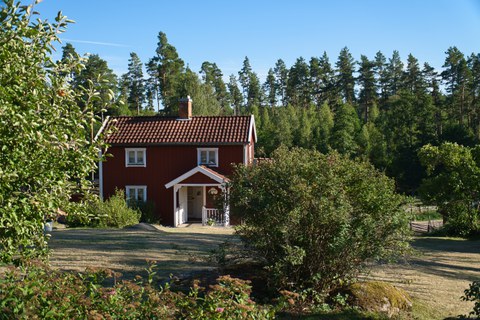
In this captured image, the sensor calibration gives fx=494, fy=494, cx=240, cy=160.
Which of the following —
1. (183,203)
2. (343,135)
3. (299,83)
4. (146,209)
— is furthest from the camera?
(299,83)

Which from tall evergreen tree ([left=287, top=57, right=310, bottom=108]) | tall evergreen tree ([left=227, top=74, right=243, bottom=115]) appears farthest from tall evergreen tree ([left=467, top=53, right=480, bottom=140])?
tall evergreen tree ([left=227, top=74, right=243, bottom=115])

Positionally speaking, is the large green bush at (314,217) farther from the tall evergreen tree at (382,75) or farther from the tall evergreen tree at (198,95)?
the tall evergreen tree at (382,75)

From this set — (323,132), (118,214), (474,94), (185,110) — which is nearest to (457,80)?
(474,94)

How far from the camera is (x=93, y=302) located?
454cm

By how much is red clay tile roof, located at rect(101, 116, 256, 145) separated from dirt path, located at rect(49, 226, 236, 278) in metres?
10.0

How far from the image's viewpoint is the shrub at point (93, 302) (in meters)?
4.20

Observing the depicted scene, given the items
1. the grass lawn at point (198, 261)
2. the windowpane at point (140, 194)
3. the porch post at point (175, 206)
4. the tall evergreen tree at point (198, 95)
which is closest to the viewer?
the grass lawn at point (198, 261)

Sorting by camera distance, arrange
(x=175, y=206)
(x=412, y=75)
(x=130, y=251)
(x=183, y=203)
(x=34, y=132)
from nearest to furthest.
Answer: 1. (x=34, y=132)
2. (x=130, y=251)
3. (x=175, y=206)
4. (x=183, y=203)
5. (x=412, y=75)

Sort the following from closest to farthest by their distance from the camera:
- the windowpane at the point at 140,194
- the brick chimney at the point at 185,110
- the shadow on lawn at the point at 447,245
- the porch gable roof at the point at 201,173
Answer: the shadow on lawn at the point at 447,245 → the porch gable roof at the point at 201,173 → the windowpane at the point at 140,194 → the brick chimney at the point at 185,110

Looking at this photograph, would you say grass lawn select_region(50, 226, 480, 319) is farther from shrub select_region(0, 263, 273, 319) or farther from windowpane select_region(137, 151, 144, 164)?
windowpane select_region(137, 151, 144, 164)

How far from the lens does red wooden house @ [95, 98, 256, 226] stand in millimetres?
27828

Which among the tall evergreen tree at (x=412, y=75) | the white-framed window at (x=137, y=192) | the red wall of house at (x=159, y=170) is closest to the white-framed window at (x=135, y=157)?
the red wall of house at (x=159, y=170)

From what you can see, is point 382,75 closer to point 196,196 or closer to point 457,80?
point 457,80

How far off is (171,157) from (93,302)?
24052 millimetres
